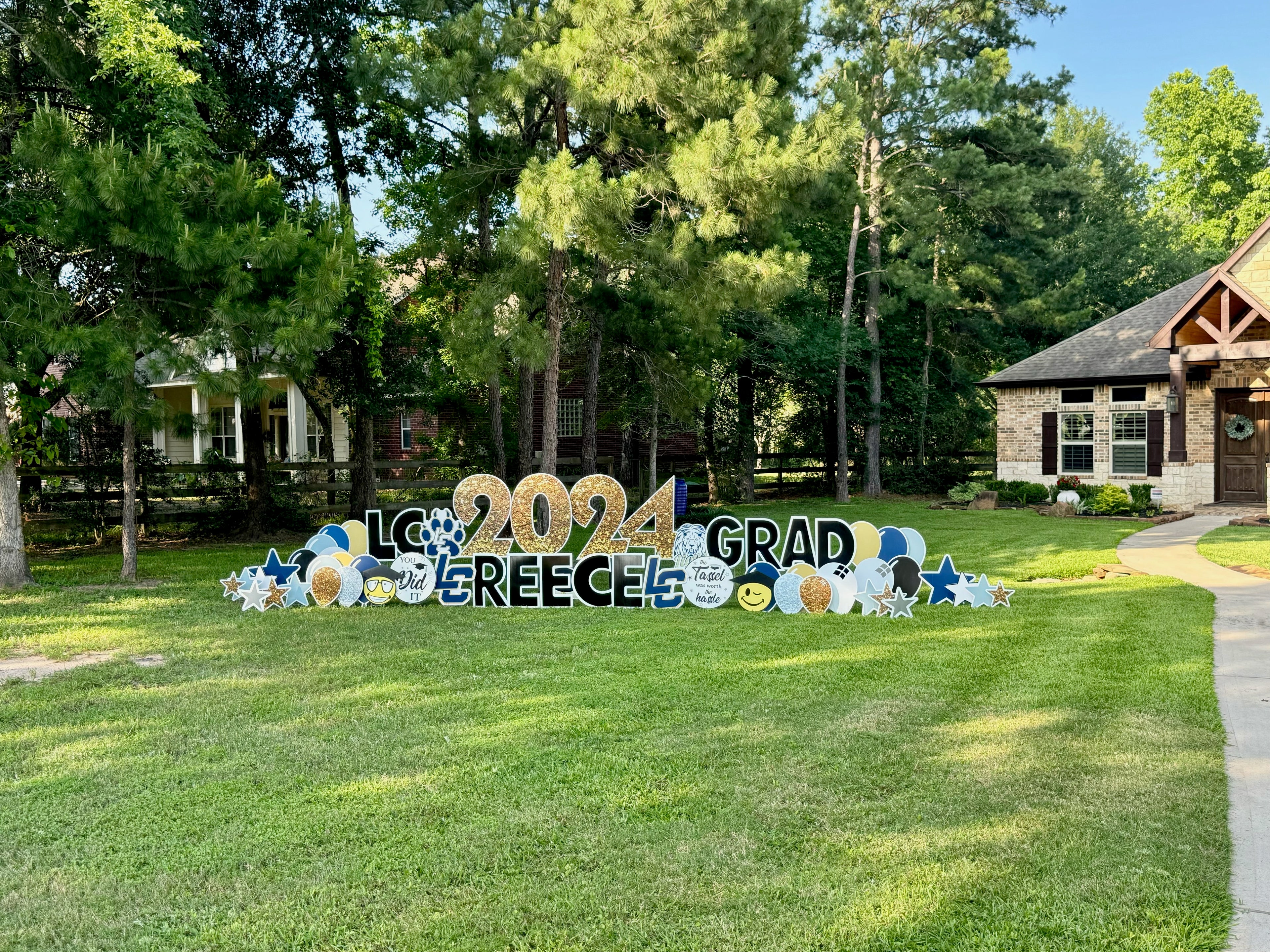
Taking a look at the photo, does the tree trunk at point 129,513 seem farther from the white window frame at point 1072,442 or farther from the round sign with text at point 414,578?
the white window frame at point 1072,442

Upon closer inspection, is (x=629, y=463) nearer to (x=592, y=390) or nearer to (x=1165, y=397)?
(x=592, y=390)

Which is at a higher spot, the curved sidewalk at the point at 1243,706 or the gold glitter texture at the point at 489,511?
the gold glitter texture at the point at 489,511

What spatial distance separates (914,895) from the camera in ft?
11.6

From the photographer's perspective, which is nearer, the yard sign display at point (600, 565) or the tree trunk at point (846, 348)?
the yard sign display at point (600, 565)

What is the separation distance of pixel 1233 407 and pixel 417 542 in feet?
60.3

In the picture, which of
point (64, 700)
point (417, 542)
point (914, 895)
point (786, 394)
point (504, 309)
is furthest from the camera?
point (786, 394)

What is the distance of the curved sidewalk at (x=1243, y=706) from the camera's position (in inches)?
141

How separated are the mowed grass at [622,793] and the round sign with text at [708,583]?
4.43 feet

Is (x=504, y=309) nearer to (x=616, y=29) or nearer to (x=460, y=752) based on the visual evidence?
(x=616, y=29)

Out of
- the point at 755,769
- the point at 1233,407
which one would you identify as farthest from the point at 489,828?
the point at 1233,407

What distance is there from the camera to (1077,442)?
22.9 metres

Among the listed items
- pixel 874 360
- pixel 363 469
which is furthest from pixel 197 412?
pixel 874 360

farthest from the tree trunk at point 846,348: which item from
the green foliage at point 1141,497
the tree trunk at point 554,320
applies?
the tree trunk at point 554,320

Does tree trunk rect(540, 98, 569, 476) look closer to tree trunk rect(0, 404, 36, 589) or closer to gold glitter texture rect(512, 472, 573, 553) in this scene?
gold glitter texture rect(512, 472, 573, 553)
